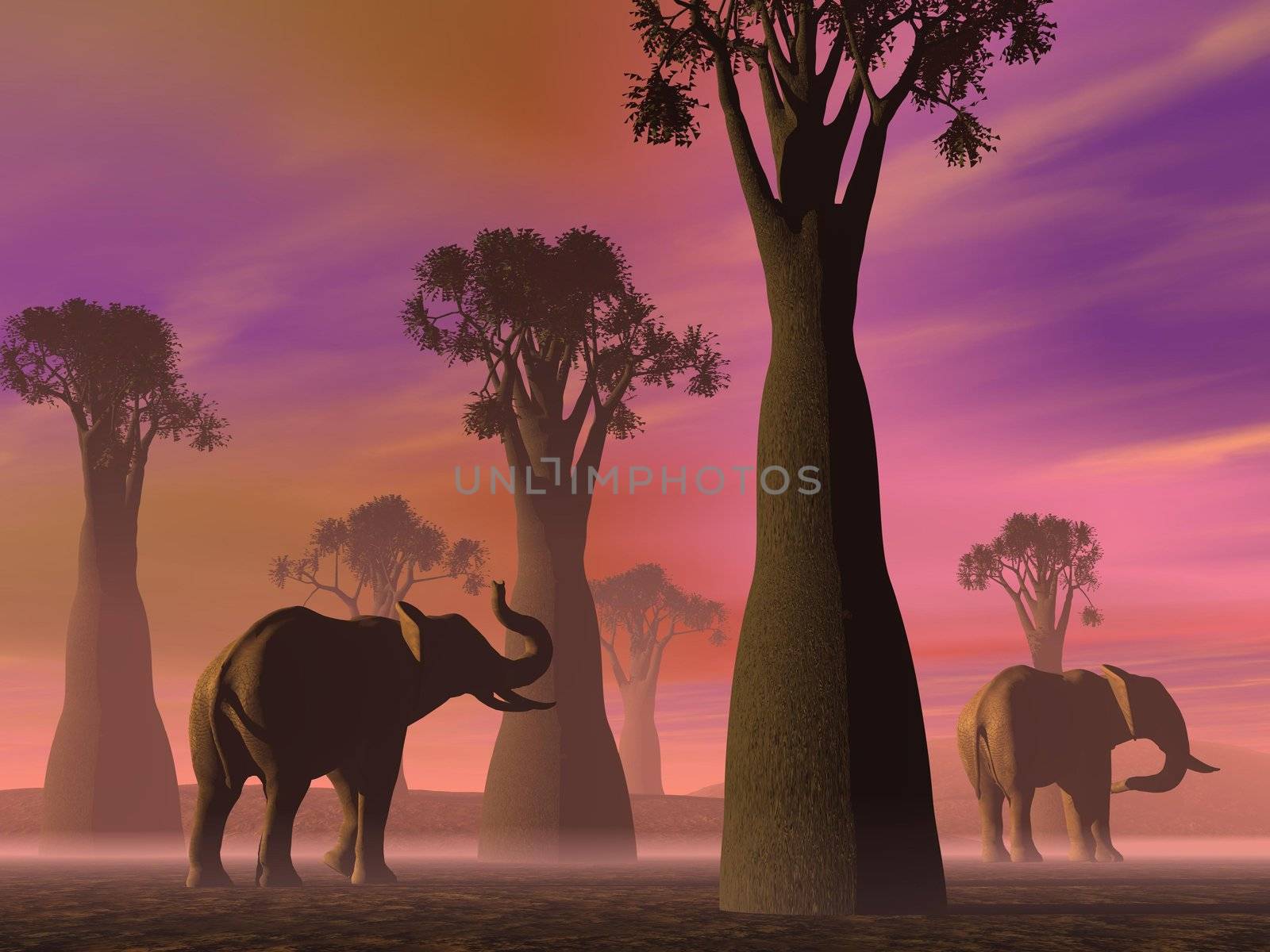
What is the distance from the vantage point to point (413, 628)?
18688 millimetres

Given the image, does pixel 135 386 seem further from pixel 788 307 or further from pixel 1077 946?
pixel 1077 946

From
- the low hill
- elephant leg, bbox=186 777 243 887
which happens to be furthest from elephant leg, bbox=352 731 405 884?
the low hill

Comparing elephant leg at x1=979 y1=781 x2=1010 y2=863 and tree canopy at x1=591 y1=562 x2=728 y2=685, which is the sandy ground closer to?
elephant leg at x1=979 y1=781 x2=1010 y2=863

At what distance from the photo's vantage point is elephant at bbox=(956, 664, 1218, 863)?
27203 mm

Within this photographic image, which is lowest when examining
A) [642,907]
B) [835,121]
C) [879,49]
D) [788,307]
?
[642,907]

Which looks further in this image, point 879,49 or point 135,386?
point 135,386

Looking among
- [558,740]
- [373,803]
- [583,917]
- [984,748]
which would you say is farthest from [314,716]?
[984,748]

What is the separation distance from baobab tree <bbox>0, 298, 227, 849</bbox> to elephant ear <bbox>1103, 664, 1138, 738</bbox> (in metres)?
24.9

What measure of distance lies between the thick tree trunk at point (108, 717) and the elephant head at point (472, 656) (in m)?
21.0

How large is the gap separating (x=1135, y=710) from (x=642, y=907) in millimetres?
17302

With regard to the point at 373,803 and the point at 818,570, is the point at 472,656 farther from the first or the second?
the point at 818,570

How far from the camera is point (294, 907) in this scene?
13664mm

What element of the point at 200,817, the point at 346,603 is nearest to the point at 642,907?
the point at 200,817

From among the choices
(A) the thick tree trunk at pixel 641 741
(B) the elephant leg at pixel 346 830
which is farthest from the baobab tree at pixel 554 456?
(A) the thick tree trunk at pixel 641 741
